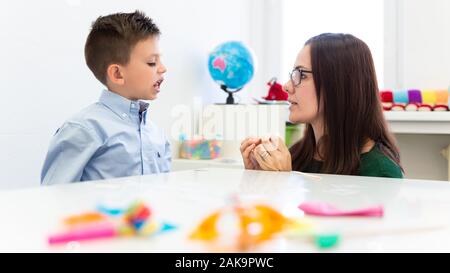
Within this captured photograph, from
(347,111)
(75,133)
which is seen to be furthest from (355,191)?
(75,133)

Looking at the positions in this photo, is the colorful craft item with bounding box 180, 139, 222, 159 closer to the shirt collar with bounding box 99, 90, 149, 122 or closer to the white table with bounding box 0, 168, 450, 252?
the shirt collar with bounding box 99, 90, 149, 122

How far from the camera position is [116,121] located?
54.3 inches

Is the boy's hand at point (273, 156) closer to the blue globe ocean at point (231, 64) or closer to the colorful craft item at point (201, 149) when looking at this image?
the colorful craft item at point (201, 149)

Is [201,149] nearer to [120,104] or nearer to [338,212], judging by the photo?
[120,104]

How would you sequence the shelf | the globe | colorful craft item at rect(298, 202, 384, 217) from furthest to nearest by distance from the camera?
the globe
the shelf
colorful craft item at rect(298, 202, 384, 217)

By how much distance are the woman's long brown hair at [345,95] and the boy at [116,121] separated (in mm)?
502

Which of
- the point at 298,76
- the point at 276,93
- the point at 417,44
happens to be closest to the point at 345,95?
the point at 298,76

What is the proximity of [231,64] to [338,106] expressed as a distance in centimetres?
144

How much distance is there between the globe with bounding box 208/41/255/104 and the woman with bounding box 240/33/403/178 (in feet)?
4.40

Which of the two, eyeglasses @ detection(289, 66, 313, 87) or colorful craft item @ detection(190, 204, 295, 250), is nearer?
colorful craft item @ detection(190, 204, 295, 250)

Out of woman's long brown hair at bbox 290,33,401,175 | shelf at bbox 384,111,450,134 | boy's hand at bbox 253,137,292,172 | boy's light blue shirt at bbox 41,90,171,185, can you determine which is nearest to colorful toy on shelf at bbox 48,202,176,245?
boy's hand at bbox 253,137,292,172

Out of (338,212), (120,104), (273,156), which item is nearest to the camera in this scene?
(338,212)

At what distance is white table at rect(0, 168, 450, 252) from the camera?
0.39 metres

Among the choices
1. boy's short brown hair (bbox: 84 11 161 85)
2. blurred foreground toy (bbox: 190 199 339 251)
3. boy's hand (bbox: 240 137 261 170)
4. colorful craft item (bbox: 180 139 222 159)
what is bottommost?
colorful craft item (bbox: 180 139 222 159)
